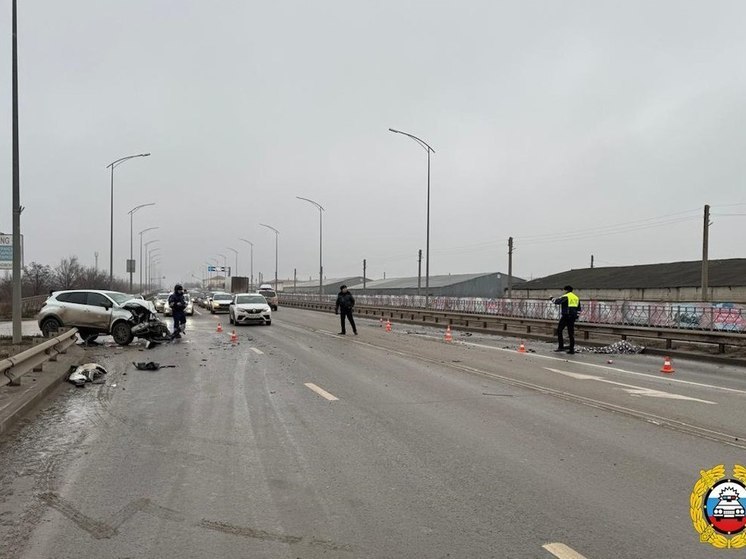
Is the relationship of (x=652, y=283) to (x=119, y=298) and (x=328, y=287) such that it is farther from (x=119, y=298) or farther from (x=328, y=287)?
(x=328, y=287)

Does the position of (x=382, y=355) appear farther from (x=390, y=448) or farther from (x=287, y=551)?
(x=287, y=551)

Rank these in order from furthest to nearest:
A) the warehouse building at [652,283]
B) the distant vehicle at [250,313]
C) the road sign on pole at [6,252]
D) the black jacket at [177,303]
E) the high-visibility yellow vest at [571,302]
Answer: the warehouse building at [652,283] < the distant vehicle at [250,313] < the black jacket at [177,303] < the high-visibility yellow vest at [571,302] < the road sign on pole at [6,252]

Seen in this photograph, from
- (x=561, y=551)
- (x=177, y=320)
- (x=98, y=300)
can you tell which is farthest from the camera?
(x=177, y=320)

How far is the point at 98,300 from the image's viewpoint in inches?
752

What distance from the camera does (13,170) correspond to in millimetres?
14094

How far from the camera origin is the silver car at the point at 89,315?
18.6 metres

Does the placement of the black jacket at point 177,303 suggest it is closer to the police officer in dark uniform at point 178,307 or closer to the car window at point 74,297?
the police officer in dark uniform at point 178,307

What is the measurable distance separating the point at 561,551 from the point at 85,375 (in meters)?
10.3

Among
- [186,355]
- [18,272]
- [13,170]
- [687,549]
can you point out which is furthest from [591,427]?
[13,170]

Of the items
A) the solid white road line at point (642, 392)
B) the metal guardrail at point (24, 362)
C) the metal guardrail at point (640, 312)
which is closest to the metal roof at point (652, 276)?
the metal guardrail at point (640, 312)

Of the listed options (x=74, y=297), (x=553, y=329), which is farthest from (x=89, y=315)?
(x=553, y=329)

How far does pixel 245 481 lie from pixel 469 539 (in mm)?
2202

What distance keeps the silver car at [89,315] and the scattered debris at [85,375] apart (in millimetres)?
6301

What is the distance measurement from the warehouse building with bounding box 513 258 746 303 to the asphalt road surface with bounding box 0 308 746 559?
1446 inches
